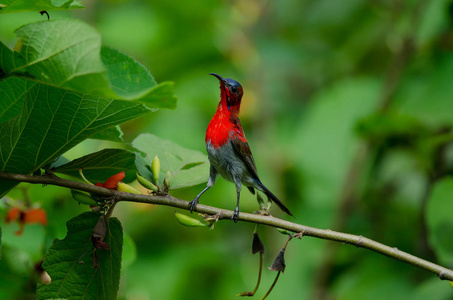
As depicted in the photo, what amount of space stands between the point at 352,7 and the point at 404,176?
1.69 m

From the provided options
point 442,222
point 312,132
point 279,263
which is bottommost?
point 312,132

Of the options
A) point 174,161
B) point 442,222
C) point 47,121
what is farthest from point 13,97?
point 442,222

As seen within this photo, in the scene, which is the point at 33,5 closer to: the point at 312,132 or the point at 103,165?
the point at 103,165

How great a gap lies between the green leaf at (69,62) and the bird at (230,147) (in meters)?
0.98

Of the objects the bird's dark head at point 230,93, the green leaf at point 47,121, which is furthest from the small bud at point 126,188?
the bird's dark head at point 230,93

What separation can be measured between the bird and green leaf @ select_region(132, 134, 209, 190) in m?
0.25

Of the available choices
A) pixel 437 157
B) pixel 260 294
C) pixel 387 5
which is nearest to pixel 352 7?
pixel 387 5

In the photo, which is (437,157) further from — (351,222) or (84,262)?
(84,262)

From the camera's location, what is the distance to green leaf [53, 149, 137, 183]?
1253 millimetres

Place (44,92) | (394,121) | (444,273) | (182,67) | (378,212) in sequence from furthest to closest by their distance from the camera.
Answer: (182,67), (378,212), (394,121), (444,273), (44,92)

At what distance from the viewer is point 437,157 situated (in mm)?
3115

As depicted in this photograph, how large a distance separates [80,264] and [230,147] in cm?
84

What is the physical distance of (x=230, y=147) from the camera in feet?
6.46

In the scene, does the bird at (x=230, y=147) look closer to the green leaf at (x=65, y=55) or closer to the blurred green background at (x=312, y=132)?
the blurred green background at (x=312, y=132)
